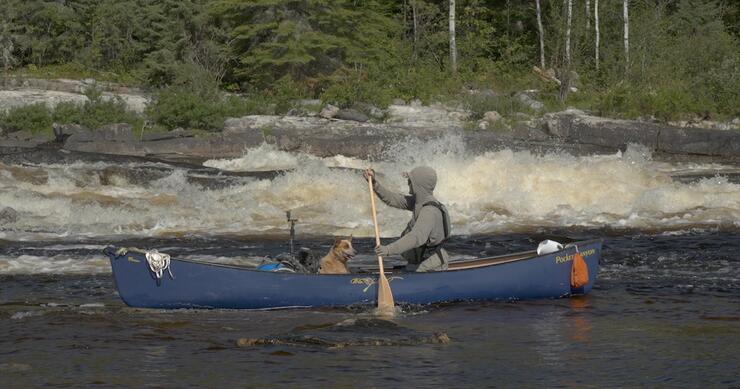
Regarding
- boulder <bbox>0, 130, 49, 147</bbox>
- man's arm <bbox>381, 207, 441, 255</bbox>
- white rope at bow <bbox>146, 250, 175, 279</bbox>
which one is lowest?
white rope at bow <bbox>146, 250, 175, 279</bbox>

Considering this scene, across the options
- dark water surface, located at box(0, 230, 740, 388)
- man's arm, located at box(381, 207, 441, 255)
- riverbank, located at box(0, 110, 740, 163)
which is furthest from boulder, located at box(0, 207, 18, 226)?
man's arm, located at box(381, 207, 441, 255)

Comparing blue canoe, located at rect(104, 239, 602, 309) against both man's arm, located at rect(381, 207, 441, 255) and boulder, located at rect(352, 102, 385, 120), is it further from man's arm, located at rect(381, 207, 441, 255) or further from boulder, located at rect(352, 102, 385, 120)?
boulder, located at rect(352, 102, 385, 120)

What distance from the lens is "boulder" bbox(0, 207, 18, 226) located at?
16438mm

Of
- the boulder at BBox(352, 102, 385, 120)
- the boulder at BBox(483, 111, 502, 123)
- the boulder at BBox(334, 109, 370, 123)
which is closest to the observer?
the boulder at BBox(334, 109, 370, 123)

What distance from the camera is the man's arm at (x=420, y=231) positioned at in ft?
32.3

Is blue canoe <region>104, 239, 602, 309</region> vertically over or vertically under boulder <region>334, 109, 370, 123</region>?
under

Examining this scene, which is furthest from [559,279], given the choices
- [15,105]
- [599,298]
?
[15,105]

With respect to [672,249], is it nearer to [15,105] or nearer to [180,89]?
[180,89]

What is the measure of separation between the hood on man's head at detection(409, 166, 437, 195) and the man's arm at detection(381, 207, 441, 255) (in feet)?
0.67

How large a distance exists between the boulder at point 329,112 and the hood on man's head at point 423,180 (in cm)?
1644

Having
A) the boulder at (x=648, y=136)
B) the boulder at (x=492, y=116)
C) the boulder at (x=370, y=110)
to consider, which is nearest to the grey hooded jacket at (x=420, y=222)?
the boulder at (x=648, y=136)

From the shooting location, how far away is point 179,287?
10031 mm

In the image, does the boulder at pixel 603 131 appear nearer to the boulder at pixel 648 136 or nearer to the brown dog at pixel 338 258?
the boulder at pixel 648 136

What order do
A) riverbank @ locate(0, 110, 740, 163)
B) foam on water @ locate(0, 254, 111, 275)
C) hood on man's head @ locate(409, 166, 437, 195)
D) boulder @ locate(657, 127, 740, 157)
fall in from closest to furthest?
1. hood on man's head @ locate(409, 166, 437, 195)
2. foam on water @ locate(0, 254, 111, 275)
3. riverbank @ locate(0, 110, 740, 163)
4. boulder @ locate(657, 127, 740, 157)
